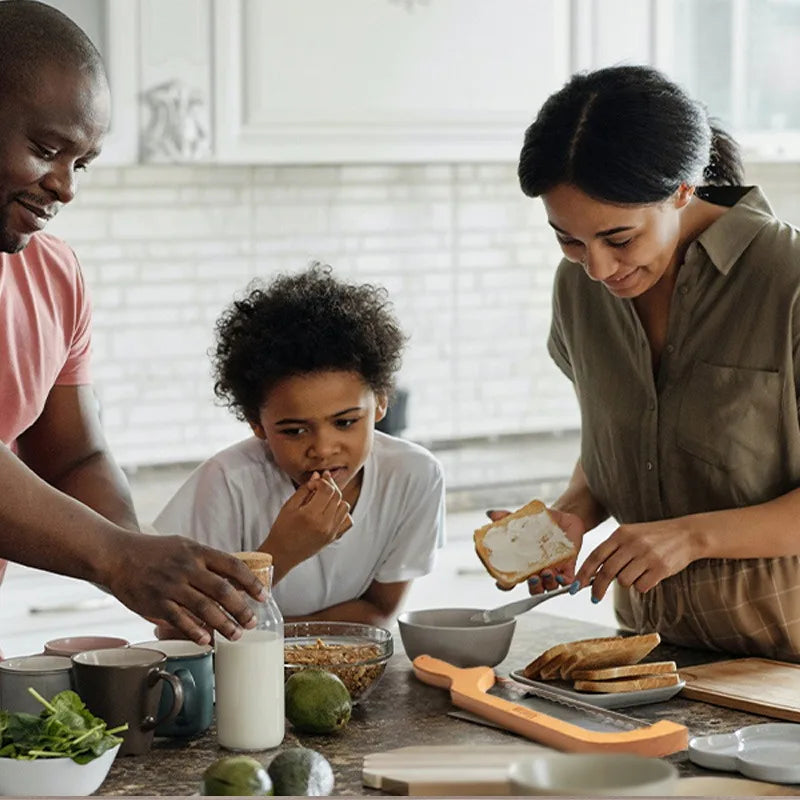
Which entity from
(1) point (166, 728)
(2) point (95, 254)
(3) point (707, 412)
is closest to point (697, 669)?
(3) point (707, 412)

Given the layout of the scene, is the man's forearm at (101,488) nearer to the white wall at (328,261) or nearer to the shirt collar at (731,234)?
the shirt collar at (731,234)

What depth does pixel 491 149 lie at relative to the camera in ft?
12.4

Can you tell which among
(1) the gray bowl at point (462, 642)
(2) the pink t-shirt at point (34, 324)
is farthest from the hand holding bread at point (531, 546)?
(2) the pink t-shirt at point (34, 324)

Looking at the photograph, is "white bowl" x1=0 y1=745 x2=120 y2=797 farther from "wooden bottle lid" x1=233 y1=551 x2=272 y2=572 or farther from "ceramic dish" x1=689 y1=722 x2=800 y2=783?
"ceramic dish" x1=689 y1=722 x2=800 y2=783

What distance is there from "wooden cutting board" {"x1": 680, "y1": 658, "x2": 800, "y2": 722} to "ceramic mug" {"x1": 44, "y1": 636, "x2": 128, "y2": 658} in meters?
0.67

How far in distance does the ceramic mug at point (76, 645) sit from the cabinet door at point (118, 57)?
5.91 ft

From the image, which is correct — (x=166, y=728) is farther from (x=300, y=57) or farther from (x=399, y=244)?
(x=399, y=244)

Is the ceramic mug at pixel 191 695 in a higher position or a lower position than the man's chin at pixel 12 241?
lower

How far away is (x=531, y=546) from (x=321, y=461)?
331mm

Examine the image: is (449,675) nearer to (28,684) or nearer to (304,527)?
(304,527)

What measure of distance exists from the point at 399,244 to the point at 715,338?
87.6 inches

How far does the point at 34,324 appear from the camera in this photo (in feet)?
6.51

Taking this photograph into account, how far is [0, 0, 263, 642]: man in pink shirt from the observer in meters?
1.41

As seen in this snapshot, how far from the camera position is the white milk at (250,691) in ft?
4.90
